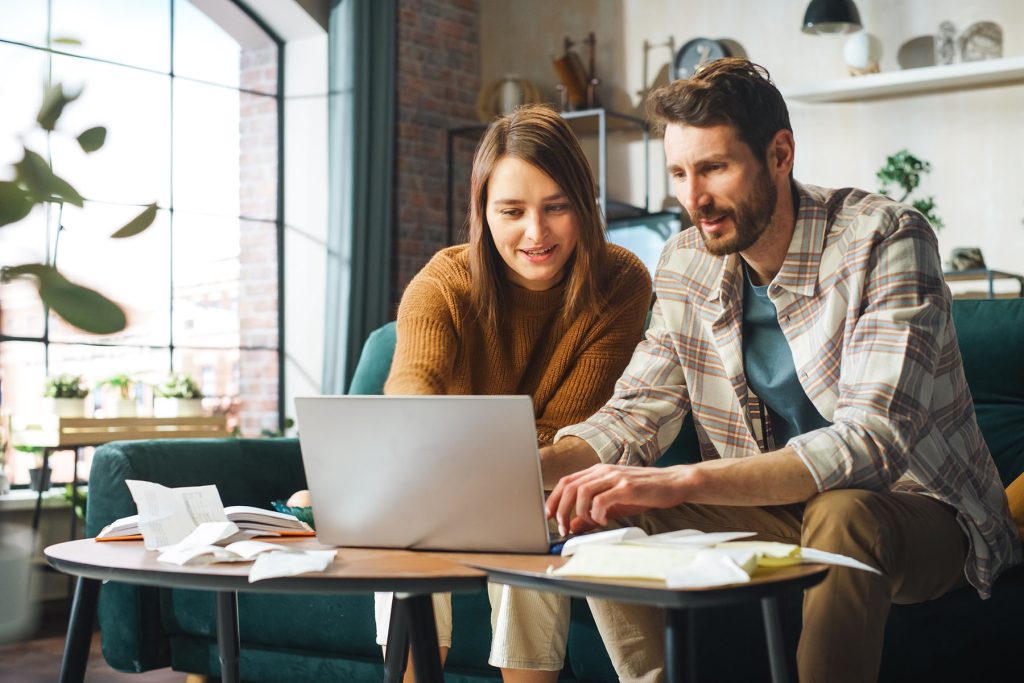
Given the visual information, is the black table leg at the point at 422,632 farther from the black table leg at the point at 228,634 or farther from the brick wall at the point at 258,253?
the brick wall at the point at 258,253

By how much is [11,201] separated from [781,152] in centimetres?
158

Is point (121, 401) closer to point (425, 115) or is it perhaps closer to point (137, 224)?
point (425, 115)

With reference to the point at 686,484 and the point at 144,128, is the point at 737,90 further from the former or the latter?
the point at 144,128

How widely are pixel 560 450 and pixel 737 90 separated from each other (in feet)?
1.97

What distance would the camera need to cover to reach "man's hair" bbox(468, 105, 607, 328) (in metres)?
2.00

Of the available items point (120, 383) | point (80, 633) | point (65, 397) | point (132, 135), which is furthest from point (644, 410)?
point (132, 135)

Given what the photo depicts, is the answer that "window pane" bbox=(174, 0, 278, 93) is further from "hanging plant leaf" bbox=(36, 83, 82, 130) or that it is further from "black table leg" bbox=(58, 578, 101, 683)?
"hanging plant leaf" bbox=(36, 83, 82, 130)

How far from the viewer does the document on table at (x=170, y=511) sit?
58.1 inches

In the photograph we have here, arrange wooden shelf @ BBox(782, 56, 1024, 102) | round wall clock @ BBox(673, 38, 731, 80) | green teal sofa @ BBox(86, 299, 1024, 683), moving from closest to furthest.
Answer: green teal sofa @ BBox(86, 299, 1024, 683)
wooden shelf @ BBox(782, 56, 1024, 102)
round wall clock @ BBox(673, 38, 731, 80)

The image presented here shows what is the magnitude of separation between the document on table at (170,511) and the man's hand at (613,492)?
1.61 ft

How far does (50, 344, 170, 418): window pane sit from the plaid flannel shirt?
285cm

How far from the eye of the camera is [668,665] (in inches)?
41.0

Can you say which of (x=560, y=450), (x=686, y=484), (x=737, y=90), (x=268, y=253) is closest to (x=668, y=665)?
(x=686, y=484)


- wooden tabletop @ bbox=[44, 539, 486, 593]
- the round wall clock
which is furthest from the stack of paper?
the round wall clock
